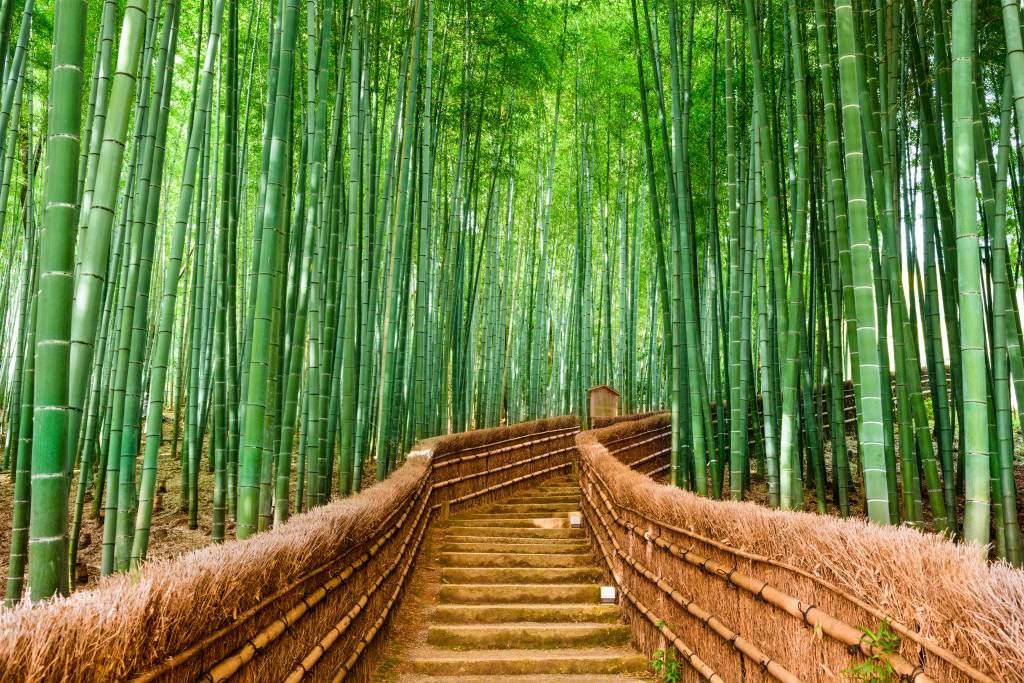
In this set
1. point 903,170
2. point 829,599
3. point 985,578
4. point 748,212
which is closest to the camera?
point 985,578

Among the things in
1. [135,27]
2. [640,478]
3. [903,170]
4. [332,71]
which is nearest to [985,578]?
[135,27]

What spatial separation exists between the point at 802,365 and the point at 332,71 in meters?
3.90

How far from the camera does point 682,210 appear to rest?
14.6ft

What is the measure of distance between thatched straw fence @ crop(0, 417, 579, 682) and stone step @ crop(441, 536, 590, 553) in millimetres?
714

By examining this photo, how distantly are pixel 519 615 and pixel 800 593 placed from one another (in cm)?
201

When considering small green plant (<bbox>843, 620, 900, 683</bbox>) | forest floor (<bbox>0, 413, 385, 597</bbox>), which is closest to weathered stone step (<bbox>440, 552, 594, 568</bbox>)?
forest floor (<bbox>0, 413, 385, 597</bbox>)

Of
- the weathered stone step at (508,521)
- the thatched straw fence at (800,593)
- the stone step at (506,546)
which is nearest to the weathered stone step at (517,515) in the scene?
the weathered stone step at (508,521)

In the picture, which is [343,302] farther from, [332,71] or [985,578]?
[985,578]

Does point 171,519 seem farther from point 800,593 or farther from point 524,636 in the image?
point 800,593

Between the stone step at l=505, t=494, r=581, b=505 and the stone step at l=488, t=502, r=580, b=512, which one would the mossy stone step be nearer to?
the stone step at l=488, t=502, r=580, b=512

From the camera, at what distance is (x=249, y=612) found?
174cm

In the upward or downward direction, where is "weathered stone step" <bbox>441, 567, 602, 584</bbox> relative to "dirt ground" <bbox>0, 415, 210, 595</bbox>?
downward

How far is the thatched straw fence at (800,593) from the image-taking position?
131 cm

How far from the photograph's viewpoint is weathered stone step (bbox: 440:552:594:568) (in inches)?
175
